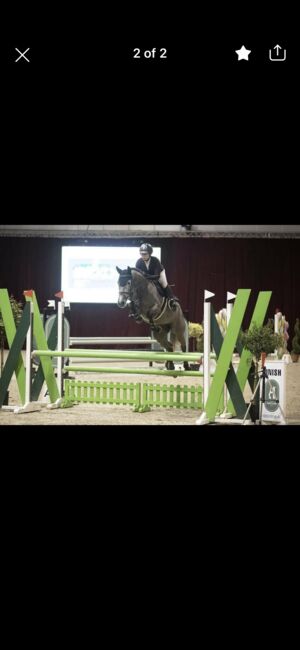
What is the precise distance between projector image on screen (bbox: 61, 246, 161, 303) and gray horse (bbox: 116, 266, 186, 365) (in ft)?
23.0

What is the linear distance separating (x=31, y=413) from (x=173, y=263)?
1041 cm

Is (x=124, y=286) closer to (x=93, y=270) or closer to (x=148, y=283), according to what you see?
(x=148, y=283)

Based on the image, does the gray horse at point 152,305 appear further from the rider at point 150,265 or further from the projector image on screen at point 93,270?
the projector image on screen at point 93,270

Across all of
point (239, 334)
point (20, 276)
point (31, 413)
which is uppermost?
point (20, 276)

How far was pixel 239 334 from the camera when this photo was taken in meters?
6.13

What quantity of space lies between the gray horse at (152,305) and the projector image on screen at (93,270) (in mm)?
6996

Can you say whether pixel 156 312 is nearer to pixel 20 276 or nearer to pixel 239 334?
pixel 239 334

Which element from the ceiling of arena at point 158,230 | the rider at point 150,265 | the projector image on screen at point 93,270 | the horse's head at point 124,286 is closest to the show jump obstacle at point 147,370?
the horse's head at point 124,286

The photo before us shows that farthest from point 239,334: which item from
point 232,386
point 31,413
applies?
point 31,413

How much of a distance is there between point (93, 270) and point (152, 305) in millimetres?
8191

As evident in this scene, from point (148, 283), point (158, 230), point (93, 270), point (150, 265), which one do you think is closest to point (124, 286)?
point (148, 283)

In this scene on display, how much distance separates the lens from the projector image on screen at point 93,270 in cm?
1521

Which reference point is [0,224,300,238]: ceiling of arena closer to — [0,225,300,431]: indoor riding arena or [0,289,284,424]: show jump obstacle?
[0,225,300,431]: indoor riding arena

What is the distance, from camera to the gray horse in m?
6.95
